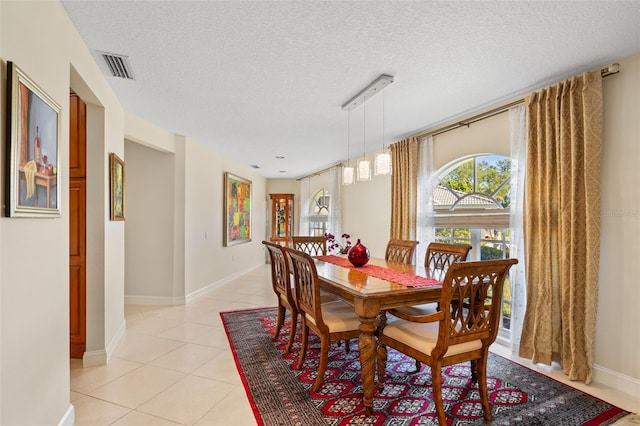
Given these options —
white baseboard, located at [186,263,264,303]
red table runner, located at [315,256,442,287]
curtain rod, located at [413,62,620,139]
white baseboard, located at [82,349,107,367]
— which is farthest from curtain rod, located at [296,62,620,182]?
white baseboard, located at [82,349,107,367]

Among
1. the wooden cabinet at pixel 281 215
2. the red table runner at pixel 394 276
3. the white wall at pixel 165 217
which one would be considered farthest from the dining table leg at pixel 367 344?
the wooden cabinet at pixel 281 215

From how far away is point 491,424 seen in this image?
194 centimetres

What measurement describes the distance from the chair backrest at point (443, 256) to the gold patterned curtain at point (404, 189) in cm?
84

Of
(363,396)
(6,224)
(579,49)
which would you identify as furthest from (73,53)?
(579,49)

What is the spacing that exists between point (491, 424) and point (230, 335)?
247cm

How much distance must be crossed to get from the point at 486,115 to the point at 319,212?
511 centimetres

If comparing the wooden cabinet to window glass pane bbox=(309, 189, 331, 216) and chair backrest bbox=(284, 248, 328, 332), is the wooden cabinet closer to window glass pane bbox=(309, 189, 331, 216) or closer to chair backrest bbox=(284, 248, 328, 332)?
window glass pane bbox=(309, 189, 331, 216)

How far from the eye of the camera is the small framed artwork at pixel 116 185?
2941 mm

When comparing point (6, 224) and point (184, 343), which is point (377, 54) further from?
point (184, 343)

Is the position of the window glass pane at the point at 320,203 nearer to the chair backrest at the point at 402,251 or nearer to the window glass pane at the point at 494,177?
the chair backrest at the point at 402,251

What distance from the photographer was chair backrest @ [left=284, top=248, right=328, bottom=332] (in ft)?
7.43

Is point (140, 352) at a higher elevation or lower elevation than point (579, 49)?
lower

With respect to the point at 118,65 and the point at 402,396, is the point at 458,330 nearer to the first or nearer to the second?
the point at 402,396

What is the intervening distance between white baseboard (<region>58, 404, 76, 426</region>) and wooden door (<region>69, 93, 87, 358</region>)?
100 centimetres
